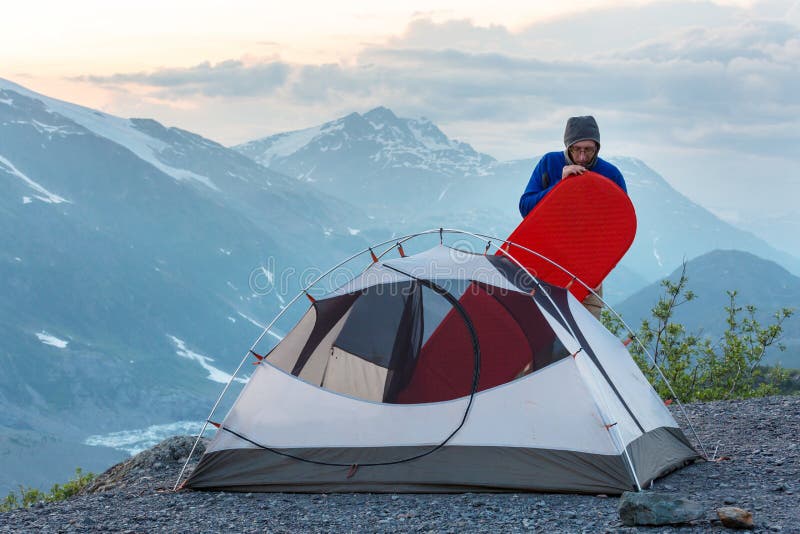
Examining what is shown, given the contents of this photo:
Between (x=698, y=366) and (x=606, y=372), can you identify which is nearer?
(x=606, y=372)

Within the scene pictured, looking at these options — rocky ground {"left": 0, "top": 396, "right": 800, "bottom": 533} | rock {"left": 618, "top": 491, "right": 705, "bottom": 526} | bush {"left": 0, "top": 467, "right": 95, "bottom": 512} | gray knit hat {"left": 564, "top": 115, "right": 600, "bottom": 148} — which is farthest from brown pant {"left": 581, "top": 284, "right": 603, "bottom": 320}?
bush {"left": 0, "top": 467, "right": 95, "bottom": 512}

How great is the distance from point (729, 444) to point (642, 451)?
240cm

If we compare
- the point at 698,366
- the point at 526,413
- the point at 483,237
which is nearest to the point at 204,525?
the point at 526,413

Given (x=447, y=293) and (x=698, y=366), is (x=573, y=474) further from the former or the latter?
(x=698, y=366)

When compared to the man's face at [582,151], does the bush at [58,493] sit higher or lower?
lower

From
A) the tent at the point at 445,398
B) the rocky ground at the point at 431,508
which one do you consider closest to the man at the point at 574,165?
the tent at the point at 445,398

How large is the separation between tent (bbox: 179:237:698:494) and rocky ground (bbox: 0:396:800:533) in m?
0.25

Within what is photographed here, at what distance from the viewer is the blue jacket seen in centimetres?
1025

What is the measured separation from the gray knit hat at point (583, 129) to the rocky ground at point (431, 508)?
12.3ft

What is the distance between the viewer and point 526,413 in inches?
346

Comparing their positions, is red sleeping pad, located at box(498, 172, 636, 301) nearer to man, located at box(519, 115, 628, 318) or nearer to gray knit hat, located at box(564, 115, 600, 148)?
man, located at box(519, 115, 628, 318)

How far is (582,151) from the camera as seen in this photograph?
10.0 meters

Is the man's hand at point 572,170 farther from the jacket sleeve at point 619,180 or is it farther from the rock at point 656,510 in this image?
the rock at point 656,510

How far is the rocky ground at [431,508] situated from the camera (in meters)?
7.41
